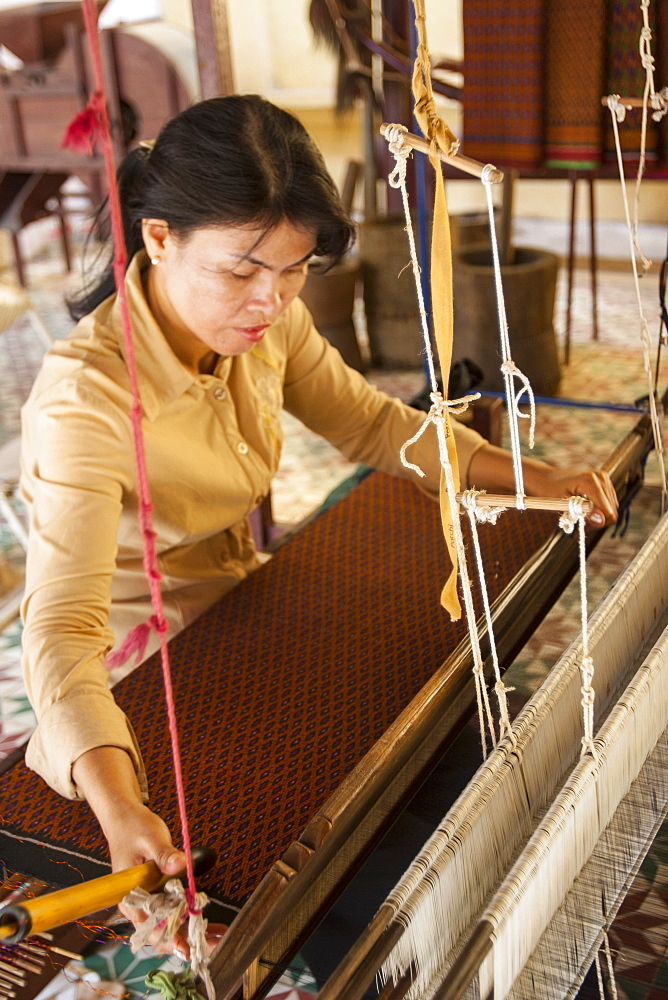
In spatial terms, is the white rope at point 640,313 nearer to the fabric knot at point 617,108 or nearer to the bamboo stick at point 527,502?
the fabric knot at point 617,108

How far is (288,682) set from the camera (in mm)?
1453

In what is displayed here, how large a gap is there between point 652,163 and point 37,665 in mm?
2814

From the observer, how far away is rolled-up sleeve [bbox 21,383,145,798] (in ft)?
3.74

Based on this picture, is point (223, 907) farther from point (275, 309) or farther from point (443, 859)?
point (275, 309)

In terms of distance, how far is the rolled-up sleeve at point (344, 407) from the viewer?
1.84 metres

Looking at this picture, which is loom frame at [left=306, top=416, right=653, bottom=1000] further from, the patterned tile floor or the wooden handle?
the patterned tile floor

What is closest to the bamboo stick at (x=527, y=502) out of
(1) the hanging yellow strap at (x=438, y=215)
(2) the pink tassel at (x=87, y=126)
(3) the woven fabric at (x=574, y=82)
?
(1) the hanging yellow strap at (x=438, y=215)

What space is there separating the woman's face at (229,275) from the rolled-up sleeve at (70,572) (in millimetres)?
189

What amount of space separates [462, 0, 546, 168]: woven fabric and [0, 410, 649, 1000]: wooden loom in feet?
6.69

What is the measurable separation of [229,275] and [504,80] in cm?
240

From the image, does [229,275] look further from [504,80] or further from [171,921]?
[504,80]

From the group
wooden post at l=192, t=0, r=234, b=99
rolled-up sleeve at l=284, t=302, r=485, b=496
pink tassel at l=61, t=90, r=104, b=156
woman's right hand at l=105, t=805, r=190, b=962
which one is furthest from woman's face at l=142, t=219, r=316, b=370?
wooden post at l=192, t=0, r=234, b=99

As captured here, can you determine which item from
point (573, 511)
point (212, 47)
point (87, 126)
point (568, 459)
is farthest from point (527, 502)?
point (568, 459)

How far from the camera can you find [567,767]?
1.12 metres
